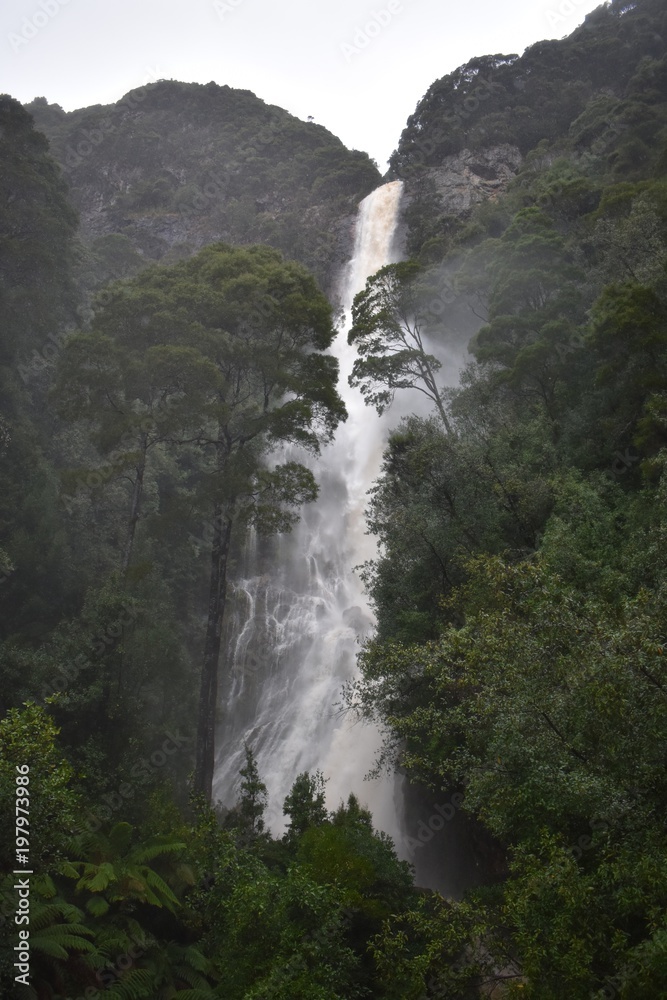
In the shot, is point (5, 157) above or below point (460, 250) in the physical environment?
below

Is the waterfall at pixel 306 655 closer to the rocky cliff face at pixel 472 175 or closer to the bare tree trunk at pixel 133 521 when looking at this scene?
the bare tree trunk at pixel 133 521

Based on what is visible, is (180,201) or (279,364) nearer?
(279,364)

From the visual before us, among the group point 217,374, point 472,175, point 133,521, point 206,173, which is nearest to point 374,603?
point 133,521

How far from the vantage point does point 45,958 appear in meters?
8.24

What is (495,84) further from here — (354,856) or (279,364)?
(354,856)

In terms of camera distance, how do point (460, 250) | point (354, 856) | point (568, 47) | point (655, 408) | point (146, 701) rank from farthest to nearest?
point (568, 47) < point (460, 250) < point (146, 701) < point (655, 408) < point (354, 856)

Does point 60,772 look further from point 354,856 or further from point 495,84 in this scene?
point 495,84

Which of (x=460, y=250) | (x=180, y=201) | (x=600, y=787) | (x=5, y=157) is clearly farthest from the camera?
(x=180, y=201)

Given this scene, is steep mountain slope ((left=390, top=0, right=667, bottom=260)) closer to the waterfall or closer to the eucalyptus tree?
the waterfall

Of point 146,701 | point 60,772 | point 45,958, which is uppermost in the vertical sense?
point 146,701

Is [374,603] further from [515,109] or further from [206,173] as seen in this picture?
[206,173]

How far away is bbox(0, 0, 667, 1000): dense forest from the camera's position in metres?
6.96

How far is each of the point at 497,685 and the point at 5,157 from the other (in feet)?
87.6

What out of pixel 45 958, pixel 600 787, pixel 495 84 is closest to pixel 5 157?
pixel 45 958
